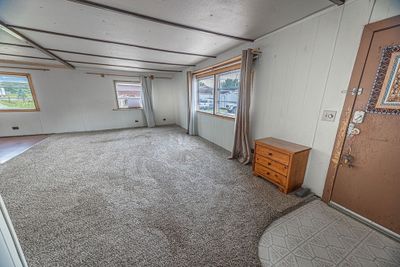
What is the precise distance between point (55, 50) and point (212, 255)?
4.51m

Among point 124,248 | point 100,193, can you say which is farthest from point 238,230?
point 100,193

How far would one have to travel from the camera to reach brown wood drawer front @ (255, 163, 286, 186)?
202 cm

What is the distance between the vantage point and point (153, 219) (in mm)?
1610

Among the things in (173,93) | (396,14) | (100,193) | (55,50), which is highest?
(55,50)

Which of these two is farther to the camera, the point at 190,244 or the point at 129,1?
the point at 129,1

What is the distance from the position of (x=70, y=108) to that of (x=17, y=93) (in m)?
1.33

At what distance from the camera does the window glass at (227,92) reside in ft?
10.6

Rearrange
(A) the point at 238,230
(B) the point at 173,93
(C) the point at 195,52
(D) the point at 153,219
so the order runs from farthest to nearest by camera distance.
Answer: (B) the point at 173,93 < (C) the point at 195,52 < (D) the point at 153,219 < (A) the point at 238,230

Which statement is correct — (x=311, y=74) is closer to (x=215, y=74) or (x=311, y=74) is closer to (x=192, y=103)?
(x=215, y=74)

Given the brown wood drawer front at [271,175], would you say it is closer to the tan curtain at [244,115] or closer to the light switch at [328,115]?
the tan curtain at [244,115]

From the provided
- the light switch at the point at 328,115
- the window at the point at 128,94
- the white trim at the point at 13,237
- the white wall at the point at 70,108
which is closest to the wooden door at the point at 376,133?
the light switch at the point at 328,115

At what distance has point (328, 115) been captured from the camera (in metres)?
1.79

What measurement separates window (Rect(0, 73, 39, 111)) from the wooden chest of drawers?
→ 687 centimetres

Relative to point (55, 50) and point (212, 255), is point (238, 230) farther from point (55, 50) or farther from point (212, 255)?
point (55, 50)
